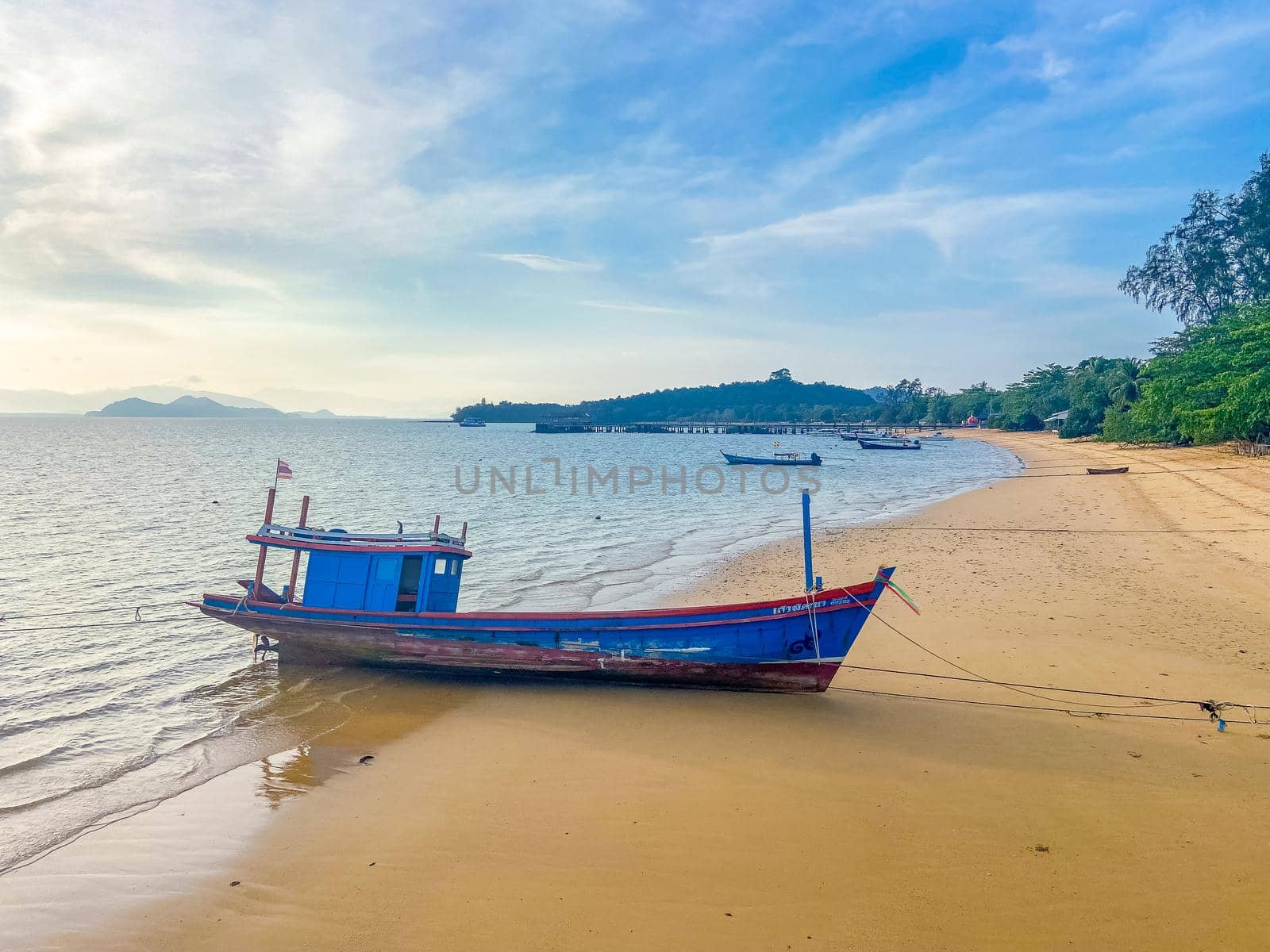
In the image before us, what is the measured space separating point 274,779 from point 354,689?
3.20 metres

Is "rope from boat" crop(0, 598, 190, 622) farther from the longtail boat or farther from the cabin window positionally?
the cabin window

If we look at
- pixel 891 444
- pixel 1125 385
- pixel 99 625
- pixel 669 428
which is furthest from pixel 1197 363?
pixel 669 428

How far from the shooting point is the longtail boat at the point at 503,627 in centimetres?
1041

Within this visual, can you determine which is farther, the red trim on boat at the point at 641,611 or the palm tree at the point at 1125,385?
the palm tree at the point at 1125,385

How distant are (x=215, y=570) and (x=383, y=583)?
1170cm

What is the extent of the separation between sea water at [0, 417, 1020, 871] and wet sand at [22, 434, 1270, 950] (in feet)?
8.10

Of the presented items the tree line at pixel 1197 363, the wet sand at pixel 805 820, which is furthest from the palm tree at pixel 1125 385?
the wet sand at pixel 805 820

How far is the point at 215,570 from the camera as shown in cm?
2120

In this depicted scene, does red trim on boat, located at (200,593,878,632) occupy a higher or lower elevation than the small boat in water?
lower

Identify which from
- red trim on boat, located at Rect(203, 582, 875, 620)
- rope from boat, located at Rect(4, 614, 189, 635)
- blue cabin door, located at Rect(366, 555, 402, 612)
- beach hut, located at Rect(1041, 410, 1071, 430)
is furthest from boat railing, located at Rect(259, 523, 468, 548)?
beach hut, located at Rect(1041, 410, 1071, 430)

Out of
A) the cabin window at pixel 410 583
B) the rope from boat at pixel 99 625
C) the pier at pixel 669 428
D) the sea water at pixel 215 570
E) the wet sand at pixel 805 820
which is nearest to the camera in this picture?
the wet sand at pixel 805 820

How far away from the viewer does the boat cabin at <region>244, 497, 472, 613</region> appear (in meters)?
12.7

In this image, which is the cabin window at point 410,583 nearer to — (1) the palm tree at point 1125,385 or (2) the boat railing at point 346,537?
(2) the boat railing at point 346,537

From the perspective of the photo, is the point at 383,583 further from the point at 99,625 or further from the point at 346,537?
the point at 99,625
